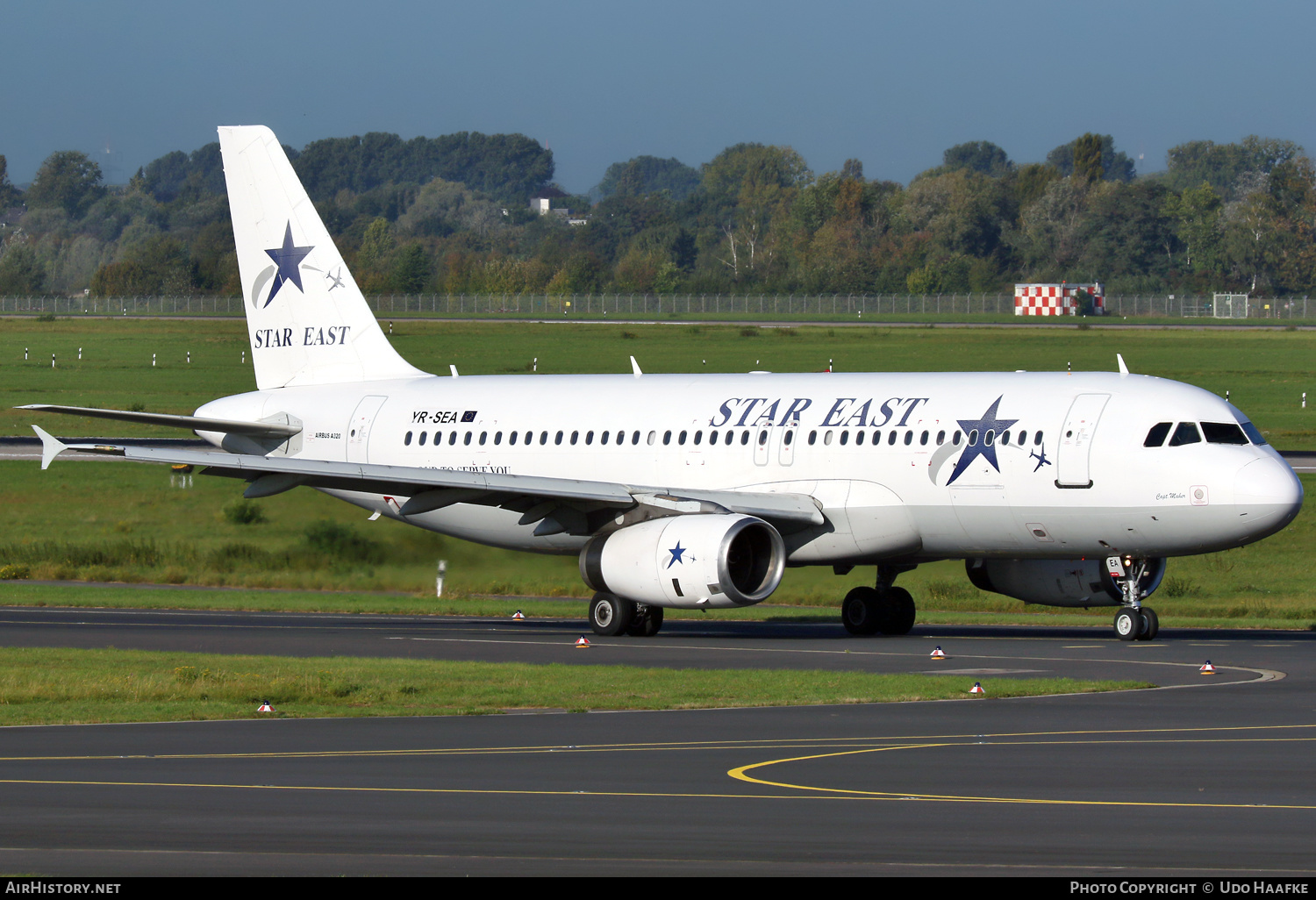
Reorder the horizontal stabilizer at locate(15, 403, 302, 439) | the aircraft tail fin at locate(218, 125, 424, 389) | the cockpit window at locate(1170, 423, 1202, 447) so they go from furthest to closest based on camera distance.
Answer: the aircraft tail fin at locate(218, 125, 424, 389), the horizontal stabilizer at locate(15, 403, 302, 439), the cockpit window at locate(1170, 423, 1202, 447)

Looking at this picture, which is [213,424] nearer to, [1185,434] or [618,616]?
[618,616]

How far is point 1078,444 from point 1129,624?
3255 millimetres

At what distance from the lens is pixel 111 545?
54.2 m

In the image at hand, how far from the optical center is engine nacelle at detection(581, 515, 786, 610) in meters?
32.8

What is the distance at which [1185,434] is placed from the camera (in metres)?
32.4

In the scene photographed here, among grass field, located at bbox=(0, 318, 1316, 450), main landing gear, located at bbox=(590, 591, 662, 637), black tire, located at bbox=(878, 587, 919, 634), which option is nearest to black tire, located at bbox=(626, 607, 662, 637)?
main landing gear, located at bbox=(590, 591, 662, 637)

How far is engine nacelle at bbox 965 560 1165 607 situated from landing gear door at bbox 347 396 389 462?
13.1 m

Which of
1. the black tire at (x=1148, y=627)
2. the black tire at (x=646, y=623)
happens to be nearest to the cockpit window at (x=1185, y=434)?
the black tire at (x=1148, y=627)

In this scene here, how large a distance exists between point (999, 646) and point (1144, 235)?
169 meters

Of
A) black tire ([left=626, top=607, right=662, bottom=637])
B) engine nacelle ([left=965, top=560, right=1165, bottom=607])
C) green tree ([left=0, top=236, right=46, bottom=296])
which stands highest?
green tree ([left=0, top=236, right=46, bottom=296])

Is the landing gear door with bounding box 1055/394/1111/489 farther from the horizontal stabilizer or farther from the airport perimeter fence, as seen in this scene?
the airport perimeter fence

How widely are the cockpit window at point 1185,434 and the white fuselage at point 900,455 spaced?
129mm

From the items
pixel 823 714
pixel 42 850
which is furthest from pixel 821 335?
pixel 42 850

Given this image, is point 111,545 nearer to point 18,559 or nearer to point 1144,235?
point 18,559
